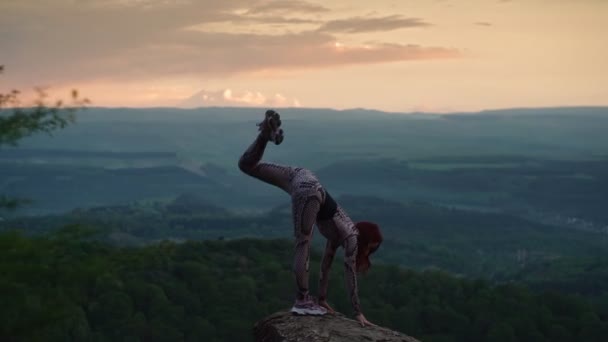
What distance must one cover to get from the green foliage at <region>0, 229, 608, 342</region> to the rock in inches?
947

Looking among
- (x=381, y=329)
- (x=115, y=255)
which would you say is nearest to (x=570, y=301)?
(x=115, y=255)

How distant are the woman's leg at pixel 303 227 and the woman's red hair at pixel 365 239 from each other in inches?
37.6

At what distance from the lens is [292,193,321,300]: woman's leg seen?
14.4 m

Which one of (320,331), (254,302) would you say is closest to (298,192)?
(320,331)

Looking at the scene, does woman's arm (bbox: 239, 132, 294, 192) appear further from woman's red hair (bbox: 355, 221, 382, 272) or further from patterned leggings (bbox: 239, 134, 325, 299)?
woman's red hair (bbox: 355, 221, 382, 272)

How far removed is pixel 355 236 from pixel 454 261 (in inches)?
A: 6020

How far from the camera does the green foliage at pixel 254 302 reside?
5944 centimetres

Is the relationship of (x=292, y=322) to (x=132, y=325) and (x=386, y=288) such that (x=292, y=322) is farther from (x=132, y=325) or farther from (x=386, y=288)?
(x=386, y=288)

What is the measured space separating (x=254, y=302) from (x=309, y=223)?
176ft

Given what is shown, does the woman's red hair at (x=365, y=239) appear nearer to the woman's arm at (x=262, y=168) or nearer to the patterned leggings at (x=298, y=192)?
the patterned leggings at (x=298, y=192)

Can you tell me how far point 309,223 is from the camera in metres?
14.5

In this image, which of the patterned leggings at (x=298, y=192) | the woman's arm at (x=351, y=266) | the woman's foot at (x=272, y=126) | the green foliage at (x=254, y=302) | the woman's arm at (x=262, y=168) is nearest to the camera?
the woman's foot at (x=272, y=126)

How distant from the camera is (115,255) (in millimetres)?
39875

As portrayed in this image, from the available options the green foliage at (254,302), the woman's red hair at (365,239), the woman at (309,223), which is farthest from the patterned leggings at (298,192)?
the green foliage at (254,302)
